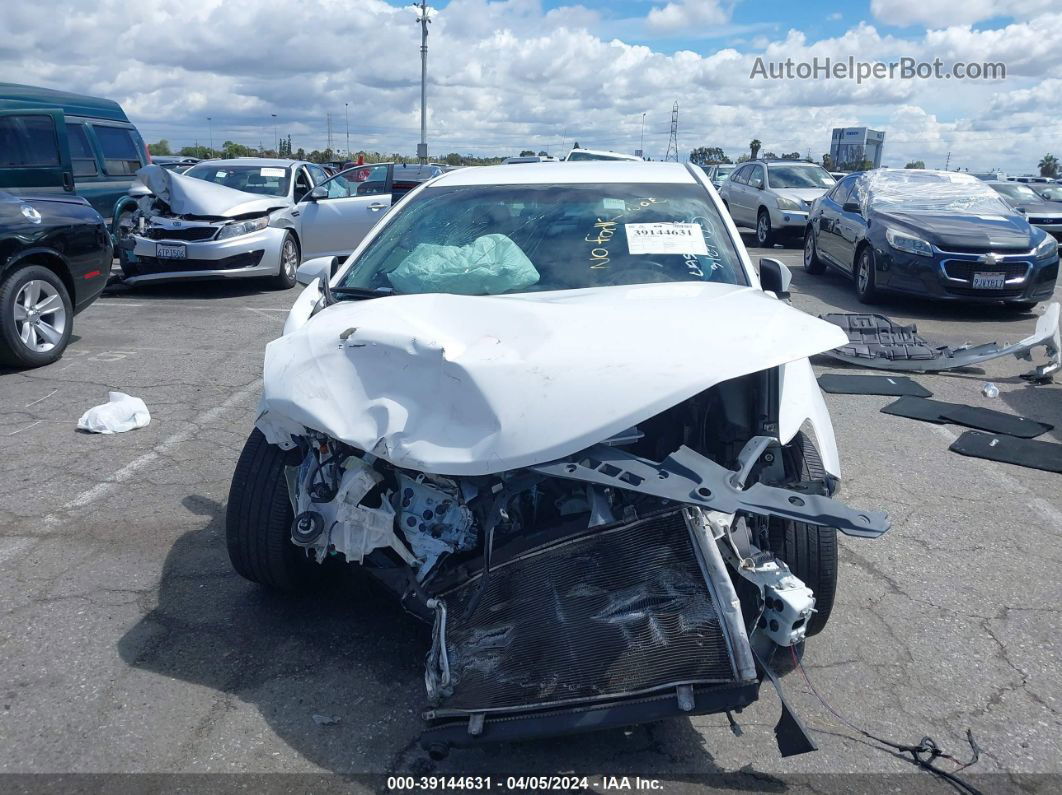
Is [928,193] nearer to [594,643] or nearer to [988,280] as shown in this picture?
[988,280]

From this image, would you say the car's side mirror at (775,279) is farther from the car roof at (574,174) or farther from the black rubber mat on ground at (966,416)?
the black rubber mat on ground at (966,416)

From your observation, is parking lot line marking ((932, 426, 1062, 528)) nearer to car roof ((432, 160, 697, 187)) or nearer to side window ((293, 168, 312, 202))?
car roof ((432, 160, 697, 187))

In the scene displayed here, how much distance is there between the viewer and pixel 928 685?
3.13m

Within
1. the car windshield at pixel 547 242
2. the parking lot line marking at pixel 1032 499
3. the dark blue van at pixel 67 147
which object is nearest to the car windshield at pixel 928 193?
the parking lot line marking at pixel 1032 499

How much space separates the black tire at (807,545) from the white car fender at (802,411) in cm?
7

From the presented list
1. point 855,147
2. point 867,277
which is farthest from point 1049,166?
point 867,277

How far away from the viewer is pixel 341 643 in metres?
3.33

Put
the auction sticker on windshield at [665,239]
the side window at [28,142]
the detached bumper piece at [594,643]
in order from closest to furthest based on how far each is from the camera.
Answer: the detached bumper piece at [594,643] → the auction sticker on windshield at [665,239] → the side window at [28,142]

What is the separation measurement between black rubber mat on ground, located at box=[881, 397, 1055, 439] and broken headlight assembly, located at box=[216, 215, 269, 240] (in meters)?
7.96

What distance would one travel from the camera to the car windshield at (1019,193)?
2022cm

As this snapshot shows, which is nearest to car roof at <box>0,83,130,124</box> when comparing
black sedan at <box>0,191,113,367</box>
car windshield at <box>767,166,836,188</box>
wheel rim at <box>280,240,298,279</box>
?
wheel rim at <box>280,240,298,279</box>

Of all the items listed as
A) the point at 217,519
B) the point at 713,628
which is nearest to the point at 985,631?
the point at 713,628

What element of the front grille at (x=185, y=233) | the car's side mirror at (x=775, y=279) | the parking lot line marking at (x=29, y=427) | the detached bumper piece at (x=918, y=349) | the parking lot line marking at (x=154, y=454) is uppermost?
the car's side mirror at (x=775, y=279)

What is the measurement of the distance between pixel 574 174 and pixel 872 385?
3948 millimetres
